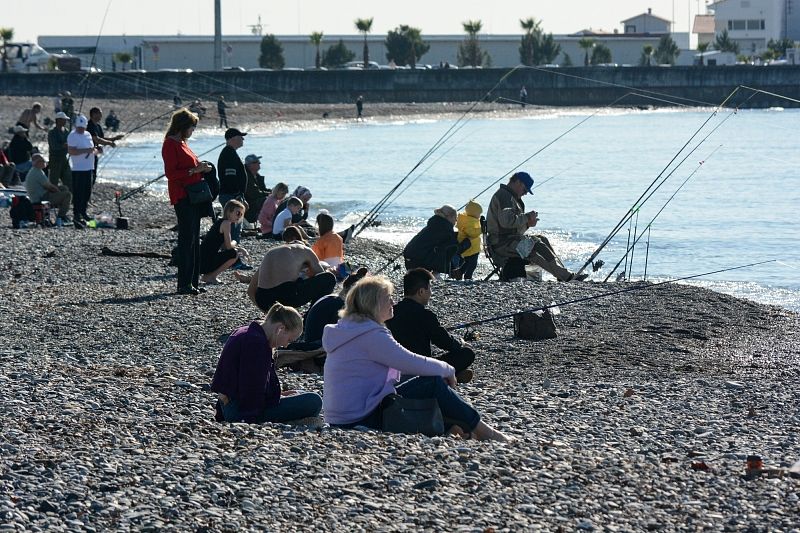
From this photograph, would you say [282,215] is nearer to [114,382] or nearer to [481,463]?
[114,382]

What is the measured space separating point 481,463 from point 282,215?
8.95 m

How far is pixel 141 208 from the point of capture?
20.7 metres

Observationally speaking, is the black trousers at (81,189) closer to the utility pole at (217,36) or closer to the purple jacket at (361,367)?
the purple jacket at (361,367)

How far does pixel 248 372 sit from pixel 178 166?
4181 millimetres

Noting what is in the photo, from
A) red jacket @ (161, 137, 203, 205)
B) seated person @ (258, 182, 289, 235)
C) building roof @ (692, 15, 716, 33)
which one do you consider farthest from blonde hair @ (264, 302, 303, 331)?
building roof @ (692, 15, 716, 33)

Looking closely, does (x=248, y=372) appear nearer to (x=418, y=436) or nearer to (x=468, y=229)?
(x=418, y=436)

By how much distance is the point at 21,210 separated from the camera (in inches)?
608

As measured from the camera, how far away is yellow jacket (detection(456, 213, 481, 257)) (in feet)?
41.1

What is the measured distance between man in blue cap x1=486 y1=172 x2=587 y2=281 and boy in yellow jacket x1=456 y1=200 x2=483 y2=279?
0.26m

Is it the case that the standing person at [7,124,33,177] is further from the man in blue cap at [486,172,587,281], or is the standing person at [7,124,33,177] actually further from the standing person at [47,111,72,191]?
the man in blue cap at [486,172,587,281]

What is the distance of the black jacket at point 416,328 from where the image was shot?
21.7ft

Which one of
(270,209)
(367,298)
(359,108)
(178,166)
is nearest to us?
(367,298)

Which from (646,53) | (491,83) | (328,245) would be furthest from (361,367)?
(646,53)

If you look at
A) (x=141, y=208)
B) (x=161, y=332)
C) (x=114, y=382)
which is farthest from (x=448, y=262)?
(x=141, y=208)
